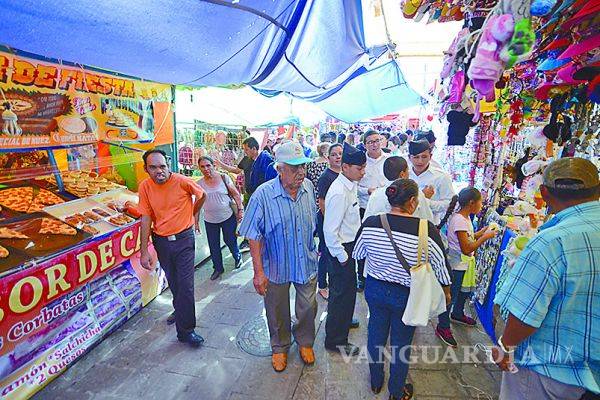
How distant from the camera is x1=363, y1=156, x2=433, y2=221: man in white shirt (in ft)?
7.61

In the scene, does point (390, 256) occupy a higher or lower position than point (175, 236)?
higher

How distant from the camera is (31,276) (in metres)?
2.31

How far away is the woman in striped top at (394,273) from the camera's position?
6.43 feet

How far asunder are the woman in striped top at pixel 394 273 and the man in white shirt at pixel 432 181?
1153mm

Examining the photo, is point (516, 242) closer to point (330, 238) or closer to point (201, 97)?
point (330, 238)

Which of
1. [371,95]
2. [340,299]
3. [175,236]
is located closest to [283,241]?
[340,299]

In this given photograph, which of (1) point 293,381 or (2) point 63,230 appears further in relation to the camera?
(2) point 63,230

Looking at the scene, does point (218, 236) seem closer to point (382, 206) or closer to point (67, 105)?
point (67, 105)

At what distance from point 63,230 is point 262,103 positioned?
6.41 metres

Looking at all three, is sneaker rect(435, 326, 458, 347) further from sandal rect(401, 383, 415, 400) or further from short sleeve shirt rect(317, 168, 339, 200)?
short sleeve shirt rect(317, 168, 339, 200)

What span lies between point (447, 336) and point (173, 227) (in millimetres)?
2778

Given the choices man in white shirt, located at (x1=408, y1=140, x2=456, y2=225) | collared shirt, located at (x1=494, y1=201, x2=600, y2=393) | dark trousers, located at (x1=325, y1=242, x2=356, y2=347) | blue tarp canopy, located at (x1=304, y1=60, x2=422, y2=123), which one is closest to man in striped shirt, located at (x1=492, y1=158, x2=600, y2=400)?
collared shirt, located at (x1=494, y1=201, x2=600, y2=393)

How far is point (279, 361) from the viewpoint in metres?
2.67

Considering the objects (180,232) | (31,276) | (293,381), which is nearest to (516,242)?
(293,381)
